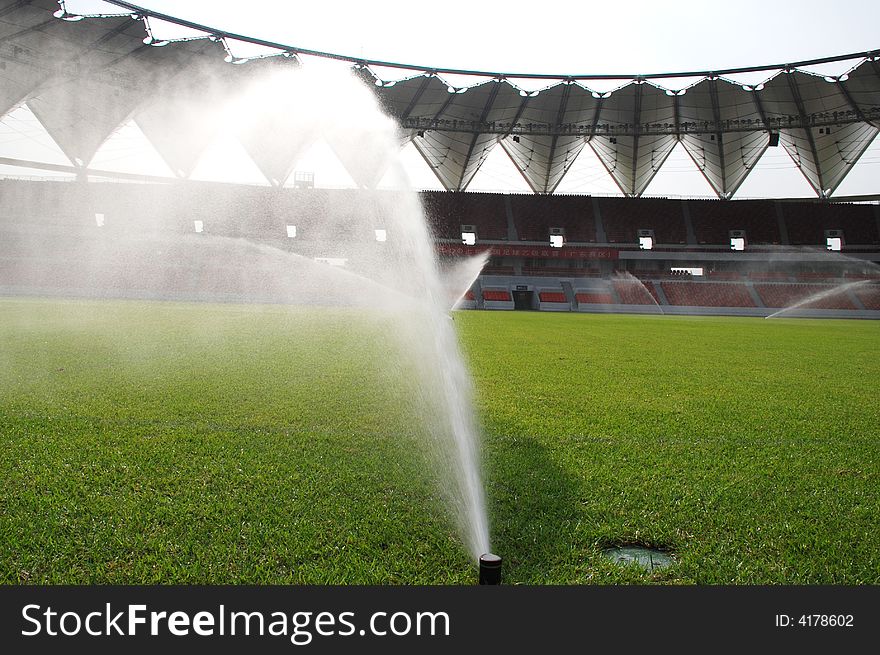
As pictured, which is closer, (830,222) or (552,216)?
(830,222)

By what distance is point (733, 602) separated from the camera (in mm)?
Answer: 2064

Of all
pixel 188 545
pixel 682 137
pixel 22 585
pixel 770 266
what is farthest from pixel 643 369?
pixel 770 266

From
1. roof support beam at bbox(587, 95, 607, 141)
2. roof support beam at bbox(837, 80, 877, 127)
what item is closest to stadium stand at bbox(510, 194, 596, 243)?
roof support beam at bbox(587, 95, 607, 141)

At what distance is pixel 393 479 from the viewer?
342cm

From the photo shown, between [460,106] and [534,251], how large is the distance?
15.4m

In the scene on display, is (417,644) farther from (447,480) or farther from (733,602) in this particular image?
(447,480)

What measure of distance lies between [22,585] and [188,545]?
56 cm

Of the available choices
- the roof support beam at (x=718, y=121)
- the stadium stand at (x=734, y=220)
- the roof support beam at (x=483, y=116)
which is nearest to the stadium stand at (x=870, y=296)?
the stadium stand at (x=734, y=220)

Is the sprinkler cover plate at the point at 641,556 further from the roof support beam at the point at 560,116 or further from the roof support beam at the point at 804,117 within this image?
the roof support beam at the point at 804,117

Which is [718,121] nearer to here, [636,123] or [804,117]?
[804,117]

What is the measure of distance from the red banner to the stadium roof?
27.8ft

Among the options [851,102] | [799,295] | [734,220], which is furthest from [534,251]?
[851,102]

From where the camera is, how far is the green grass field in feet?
7.61

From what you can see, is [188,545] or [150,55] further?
[150,55]
